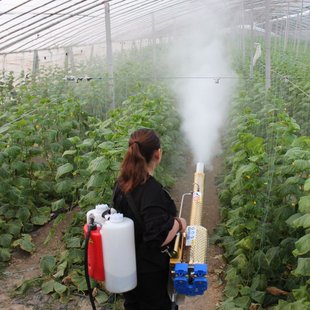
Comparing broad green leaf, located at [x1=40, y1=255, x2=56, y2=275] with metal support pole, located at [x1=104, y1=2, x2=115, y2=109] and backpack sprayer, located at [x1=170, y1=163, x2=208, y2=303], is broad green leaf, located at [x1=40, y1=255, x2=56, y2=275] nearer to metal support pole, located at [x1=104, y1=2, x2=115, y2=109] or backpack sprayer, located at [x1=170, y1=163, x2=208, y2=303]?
backpack sprayer, located at [x1=170, y1=163, x2=208, y2=303]

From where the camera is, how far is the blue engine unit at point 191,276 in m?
2.93

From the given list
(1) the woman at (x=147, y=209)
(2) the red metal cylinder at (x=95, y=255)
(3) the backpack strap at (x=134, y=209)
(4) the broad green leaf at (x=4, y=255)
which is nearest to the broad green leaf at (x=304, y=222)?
(1) the woman at (x=147, y=209)

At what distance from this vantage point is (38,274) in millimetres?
4910

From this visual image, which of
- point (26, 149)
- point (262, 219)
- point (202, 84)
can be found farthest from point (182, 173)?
point (202, 84)

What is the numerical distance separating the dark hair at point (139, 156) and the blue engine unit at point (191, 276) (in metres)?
0.64

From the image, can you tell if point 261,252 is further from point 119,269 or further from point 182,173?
point 182,173

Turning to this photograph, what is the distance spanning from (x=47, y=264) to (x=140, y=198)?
2435 mm

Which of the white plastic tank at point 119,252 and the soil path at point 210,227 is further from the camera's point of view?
the soil path at point 210,227

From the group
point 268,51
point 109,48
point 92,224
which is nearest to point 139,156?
point 92,224

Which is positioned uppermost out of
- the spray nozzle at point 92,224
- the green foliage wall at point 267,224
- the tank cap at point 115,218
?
the tank cap at point 115,218

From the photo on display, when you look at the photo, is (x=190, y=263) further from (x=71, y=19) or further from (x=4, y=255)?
(x=71, y=19)

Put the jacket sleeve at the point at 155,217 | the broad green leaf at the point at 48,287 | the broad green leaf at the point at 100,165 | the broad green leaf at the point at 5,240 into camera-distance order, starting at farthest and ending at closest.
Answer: the broad green leaf at the point at 5,240 → the broad green leaf at the point at 48,287 → the broad green leaf at the point at 100,165 → the jacket sleeve at the point at 155,217

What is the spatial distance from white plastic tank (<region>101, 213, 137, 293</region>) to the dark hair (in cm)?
23

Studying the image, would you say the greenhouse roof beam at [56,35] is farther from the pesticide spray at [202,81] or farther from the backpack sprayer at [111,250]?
the backpack sprayer at [111,250]
